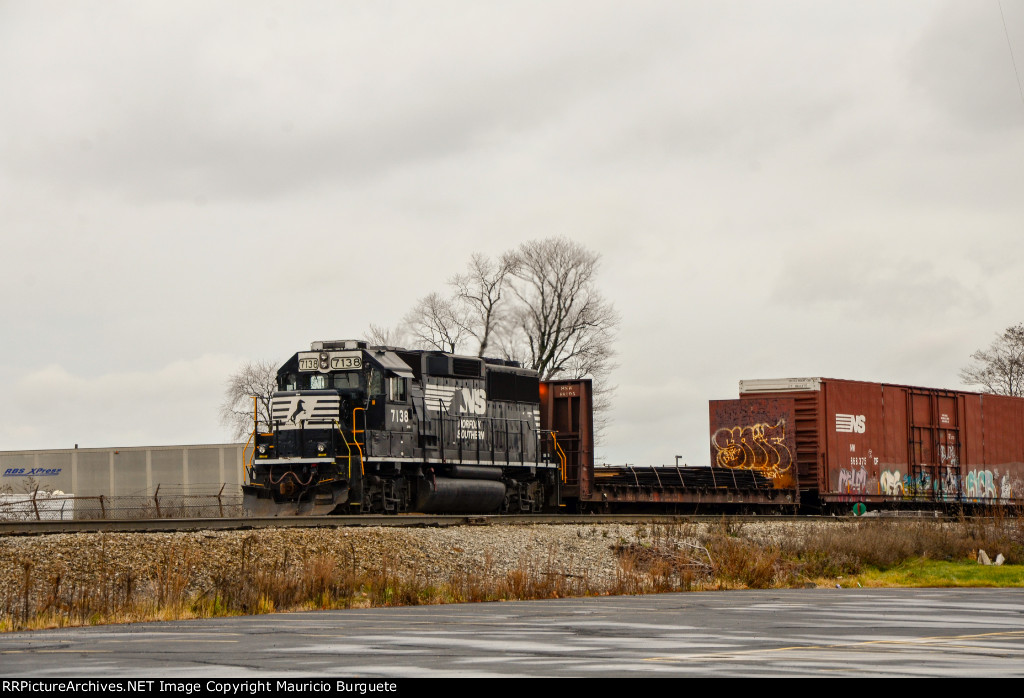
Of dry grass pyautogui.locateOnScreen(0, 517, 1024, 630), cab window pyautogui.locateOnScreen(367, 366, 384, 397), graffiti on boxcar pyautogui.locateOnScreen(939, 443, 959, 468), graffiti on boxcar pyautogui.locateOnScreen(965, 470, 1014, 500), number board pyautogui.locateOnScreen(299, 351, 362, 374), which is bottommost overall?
dry grass pyautogui.locateOnScreen(0, 517, 1024, 630)

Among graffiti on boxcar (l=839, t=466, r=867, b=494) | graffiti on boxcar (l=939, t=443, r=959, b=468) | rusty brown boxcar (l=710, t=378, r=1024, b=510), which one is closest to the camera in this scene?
rusty brown boxcar (l=710, t=378, r=1024, b=510)

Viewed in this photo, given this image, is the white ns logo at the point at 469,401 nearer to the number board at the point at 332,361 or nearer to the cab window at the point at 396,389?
the cab window at the point at 396,389

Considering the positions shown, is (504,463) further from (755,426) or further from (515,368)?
(755,426)

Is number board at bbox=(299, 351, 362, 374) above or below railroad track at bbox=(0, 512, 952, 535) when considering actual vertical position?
above

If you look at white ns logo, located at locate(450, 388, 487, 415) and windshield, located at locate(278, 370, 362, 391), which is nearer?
windshield, located at locate(278, 370, 362, 391)

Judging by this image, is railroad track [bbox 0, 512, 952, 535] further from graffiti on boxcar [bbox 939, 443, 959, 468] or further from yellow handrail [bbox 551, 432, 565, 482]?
graffiti on boxcar [bbox 939, 443, 959, 468]

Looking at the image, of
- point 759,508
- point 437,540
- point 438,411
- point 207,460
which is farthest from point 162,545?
point 207,460

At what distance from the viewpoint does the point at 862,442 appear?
3192 cm

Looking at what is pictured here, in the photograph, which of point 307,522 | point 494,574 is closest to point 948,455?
point 494,574

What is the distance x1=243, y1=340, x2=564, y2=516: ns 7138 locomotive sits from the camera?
24.0 m

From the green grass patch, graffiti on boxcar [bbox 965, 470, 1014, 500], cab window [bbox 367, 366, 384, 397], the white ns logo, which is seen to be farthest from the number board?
graffiti on boxcar [bbox 965, 470, 1014, 500]

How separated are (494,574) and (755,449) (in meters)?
15.2

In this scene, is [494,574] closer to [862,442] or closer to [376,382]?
[376,382]

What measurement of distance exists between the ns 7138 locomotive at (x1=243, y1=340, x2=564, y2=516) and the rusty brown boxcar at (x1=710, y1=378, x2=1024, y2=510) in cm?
769
